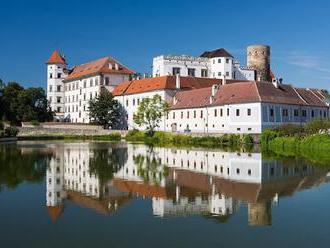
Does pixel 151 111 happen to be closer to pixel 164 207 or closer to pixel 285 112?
pixel 285 112

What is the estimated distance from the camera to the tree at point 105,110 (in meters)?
80.8

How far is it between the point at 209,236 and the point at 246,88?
48.1m

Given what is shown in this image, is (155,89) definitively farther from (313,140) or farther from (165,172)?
(165,172)

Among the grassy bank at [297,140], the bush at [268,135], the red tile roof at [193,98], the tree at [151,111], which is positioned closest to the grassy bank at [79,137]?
the tree at [151,111]

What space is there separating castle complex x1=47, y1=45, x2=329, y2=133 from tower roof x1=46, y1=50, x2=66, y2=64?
41 millimetres

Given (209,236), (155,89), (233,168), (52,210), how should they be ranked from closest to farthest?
(209,236), (52,210), (233,168), (155,89)

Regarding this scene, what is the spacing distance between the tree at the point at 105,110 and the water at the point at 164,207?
2191 inches

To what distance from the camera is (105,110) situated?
266ft

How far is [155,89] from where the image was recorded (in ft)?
245

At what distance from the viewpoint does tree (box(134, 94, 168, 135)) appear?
70250mm

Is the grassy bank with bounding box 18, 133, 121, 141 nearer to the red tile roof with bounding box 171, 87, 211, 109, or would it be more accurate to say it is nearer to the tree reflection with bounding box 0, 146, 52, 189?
the red tile roof with bounding box 171, 87, 211, 109

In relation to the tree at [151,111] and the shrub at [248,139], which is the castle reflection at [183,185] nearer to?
the shrub at [248,139]

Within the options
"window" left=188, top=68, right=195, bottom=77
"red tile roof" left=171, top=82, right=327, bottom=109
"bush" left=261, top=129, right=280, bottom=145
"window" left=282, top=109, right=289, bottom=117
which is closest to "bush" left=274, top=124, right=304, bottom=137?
"bush" left=261, top=129, right=280, bottom=145

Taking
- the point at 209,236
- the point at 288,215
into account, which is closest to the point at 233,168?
the point at 288,215
